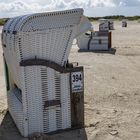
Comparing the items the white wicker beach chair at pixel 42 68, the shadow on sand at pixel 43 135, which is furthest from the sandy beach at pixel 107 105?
the white wicker beach chair at pixel 42 68

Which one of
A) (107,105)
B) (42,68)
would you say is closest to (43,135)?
(42,68)

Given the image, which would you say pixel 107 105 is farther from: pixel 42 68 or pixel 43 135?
pixel 42 68

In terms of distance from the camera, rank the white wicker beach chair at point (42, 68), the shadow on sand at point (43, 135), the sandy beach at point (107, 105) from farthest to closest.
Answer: the sandy beach at point (107, 105)
the shadow on sand at point (43, 135)
the white wicker beach chair at point (42, 68)

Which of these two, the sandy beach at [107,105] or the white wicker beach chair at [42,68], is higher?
the white wicker beach chair at [42,68]

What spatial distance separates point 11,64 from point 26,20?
3.84 feet

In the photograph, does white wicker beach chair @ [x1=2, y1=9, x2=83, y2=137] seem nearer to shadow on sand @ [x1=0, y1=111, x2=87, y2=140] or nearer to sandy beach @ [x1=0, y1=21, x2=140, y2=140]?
shadow on sand @ [x1=0, y1=111, x2=87, y2=140]

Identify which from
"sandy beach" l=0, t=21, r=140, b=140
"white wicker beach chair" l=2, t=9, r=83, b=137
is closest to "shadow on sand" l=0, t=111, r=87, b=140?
"sandy beach" l=0, t=21, r=140, b=140

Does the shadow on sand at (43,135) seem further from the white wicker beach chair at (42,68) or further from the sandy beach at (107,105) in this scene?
the white wicker beach chair at (42,68)

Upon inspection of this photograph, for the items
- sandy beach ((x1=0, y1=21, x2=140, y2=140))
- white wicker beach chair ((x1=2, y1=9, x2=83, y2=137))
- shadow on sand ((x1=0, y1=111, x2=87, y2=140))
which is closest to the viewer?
white wicker beach chair ((x1=2, y1=9, x2=83, y2=137))

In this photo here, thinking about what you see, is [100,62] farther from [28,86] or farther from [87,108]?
[28,86]

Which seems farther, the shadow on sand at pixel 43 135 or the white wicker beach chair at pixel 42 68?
the shadow on sand at pixel 43 135

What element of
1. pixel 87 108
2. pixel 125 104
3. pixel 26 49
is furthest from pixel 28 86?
pixel 125 104

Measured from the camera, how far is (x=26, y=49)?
6.00m

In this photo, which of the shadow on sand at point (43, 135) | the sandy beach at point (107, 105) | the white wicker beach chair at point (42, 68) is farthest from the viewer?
the sandy beach at point (107, 105)
